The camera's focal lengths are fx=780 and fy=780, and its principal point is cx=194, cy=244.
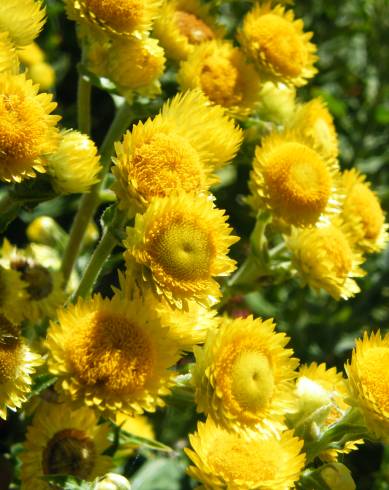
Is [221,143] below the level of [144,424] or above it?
above

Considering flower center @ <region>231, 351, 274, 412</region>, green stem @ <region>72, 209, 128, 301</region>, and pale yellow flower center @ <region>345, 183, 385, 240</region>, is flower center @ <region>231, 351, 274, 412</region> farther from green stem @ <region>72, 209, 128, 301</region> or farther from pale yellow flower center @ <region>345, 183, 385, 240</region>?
pale yellow flower center @ <region>345, 183, 385, 240</region>

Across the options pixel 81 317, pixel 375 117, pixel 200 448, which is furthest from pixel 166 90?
pixel 375 117

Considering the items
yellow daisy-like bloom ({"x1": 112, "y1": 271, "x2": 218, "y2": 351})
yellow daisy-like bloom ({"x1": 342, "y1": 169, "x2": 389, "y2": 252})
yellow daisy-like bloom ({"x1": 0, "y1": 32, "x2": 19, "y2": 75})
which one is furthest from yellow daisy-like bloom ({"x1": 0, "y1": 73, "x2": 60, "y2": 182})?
yellow daisy-like bloom ({"x1": 342, "y1": 169, "x2": 389, "y2": 252})

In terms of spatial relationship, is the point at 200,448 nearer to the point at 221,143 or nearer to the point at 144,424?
the point at 221,143

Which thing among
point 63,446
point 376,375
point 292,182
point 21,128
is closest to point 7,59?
point 21,128

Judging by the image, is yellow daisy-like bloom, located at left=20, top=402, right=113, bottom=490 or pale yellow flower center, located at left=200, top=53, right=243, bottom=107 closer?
yellow daisy-like bloom, located at left=20, top=402, right=113, bottom=490

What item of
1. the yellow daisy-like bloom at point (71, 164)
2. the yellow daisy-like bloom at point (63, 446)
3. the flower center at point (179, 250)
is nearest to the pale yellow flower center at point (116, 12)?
the yellow daisy-like bloom at point (71, 164)
